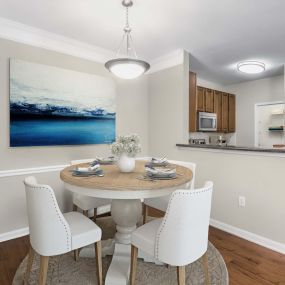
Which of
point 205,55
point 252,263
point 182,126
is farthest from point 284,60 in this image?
point 252,263

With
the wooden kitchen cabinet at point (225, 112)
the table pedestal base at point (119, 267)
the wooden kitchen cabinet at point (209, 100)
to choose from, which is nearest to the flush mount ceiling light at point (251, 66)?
the wooden kitchen cabinet at point (209, 100)

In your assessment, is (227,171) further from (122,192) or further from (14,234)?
(14,234)

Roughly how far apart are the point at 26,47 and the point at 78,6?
34.7 inches

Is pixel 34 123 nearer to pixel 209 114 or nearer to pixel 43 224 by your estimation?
Answer: pixel 43 224

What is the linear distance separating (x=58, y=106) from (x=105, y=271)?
6.37 ft

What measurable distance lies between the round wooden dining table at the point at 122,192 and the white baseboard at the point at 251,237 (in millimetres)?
1244

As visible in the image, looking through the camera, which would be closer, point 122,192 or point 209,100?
point 122,192

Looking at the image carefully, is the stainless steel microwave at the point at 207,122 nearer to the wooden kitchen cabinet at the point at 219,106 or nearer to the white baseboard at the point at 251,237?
the wooden kitchen cabinet at the point at 219,106

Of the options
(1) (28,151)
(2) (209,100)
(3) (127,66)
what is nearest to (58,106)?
(1) (28,151)

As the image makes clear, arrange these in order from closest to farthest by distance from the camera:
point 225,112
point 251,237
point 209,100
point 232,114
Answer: point 251,237 < point 209,100 < point 225,112 < point 232,114

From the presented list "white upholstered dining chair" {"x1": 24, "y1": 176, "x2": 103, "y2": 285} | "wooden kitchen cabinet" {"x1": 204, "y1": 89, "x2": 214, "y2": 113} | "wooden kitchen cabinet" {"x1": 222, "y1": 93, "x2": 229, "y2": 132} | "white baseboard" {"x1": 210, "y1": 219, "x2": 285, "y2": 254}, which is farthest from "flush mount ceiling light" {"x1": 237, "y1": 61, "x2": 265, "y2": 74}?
"white upholstered dining chair" {"x1": 24, "y1": 176, "x2": 103, "y2": 285}

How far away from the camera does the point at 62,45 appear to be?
9.18 feet

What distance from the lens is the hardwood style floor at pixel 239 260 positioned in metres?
1.76

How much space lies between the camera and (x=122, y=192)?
1479 mm
